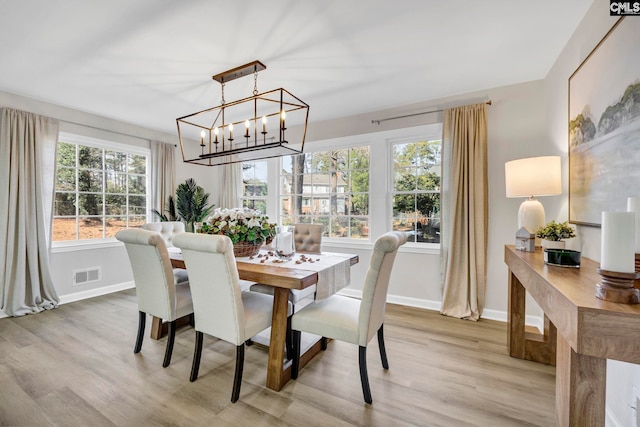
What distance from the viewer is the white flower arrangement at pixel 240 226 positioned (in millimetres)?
2375

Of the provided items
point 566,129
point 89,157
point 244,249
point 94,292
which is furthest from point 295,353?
point 89,157

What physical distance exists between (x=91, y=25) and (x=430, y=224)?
12.2 ft

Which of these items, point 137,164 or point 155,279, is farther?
point 137,164

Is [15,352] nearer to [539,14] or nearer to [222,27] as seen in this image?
[222,27]

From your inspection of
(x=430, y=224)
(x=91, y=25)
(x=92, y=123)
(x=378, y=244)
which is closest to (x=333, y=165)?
(x=430, y=224)

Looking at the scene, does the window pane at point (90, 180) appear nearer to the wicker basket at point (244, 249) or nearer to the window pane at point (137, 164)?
the window pane at point (137, 164)

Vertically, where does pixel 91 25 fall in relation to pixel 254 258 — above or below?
above

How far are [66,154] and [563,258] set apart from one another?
5.35 metres

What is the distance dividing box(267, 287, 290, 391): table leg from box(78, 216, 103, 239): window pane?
11.7 feet

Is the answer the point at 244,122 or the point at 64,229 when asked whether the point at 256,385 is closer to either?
the point at 244,122

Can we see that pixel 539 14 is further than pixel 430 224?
No

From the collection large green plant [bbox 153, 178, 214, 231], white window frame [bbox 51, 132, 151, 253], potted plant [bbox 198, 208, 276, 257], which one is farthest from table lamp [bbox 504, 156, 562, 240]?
white window frame [bbox 51, 132, 151, 253]

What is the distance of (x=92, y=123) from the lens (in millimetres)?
3838

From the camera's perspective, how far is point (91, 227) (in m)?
3.94
